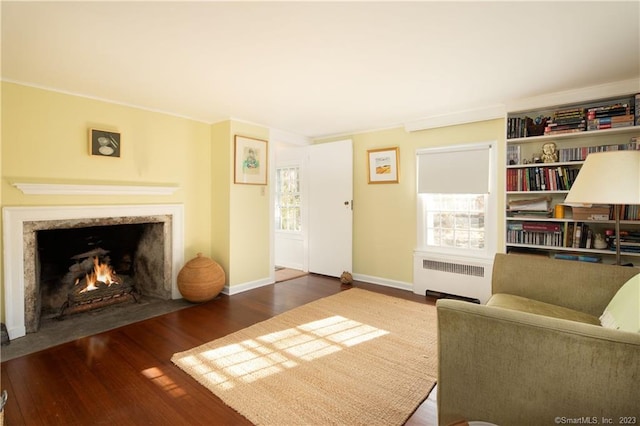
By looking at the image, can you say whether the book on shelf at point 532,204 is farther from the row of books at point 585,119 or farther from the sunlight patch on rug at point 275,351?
the sunlight patch on rug at point 275,351

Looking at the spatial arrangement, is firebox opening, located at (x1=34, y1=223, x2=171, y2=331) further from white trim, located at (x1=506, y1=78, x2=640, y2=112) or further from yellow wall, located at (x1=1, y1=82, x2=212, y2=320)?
white trim, located at (x1=506, y1=78, x2=640, y2=112)

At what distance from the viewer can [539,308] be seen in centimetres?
196

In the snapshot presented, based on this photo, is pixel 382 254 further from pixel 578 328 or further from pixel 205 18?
pixel 205 18

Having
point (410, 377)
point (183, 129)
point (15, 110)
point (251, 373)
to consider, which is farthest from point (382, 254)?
point (15, 110)

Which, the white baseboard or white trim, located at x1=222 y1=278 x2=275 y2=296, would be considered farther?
the white baseboard

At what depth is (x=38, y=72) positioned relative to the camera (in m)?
2.40

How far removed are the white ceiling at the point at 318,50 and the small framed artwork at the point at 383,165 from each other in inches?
39.6

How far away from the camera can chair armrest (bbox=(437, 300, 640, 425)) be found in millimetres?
1096

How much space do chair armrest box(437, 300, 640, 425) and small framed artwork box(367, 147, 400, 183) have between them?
2.92 m

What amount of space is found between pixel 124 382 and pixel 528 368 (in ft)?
7.46

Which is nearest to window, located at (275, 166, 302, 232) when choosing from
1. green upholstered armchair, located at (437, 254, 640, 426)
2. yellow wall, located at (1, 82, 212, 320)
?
yellow wall, located at (1, 82, 212, 320)

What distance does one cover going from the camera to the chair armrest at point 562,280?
1981 mm

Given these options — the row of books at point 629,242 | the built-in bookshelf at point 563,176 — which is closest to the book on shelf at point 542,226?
the built-in bookshelf at point 563,176

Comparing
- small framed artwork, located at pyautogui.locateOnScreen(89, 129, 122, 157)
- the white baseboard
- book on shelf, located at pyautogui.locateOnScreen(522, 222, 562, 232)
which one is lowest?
the white baseboard
